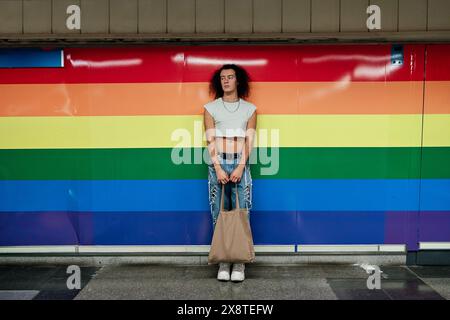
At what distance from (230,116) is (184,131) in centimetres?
58

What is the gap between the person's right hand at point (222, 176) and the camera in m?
4.07

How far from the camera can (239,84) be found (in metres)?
4.37

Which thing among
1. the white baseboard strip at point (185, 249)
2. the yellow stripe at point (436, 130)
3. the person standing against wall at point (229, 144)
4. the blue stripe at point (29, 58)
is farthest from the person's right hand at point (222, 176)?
the yellow stripe at point (436, 130)

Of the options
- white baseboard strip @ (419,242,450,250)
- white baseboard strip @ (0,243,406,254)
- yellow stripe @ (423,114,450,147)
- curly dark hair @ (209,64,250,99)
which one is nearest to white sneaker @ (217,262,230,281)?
white baseboard strip @ (0,243,406,254)

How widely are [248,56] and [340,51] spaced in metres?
0.92

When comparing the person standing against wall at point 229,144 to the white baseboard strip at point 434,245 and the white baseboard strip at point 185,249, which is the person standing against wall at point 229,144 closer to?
the white baseboard strip at point 185,249

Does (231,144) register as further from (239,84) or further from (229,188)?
(239,84)

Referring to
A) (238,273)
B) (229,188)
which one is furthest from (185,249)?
(229,188)

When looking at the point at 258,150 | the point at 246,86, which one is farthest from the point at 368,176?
the point at 246,86

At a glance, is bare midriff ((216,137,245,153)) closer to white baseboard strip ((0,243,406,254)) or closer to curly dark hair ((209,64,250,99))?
curly dark hair ((209,64,250,99))

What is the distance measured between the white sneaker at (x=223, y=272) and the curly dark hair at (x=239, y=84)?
5.41 ft

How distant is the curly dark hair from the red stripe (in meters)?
0.08

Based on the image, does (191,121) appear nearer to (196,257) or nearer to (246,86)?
(246,86)
